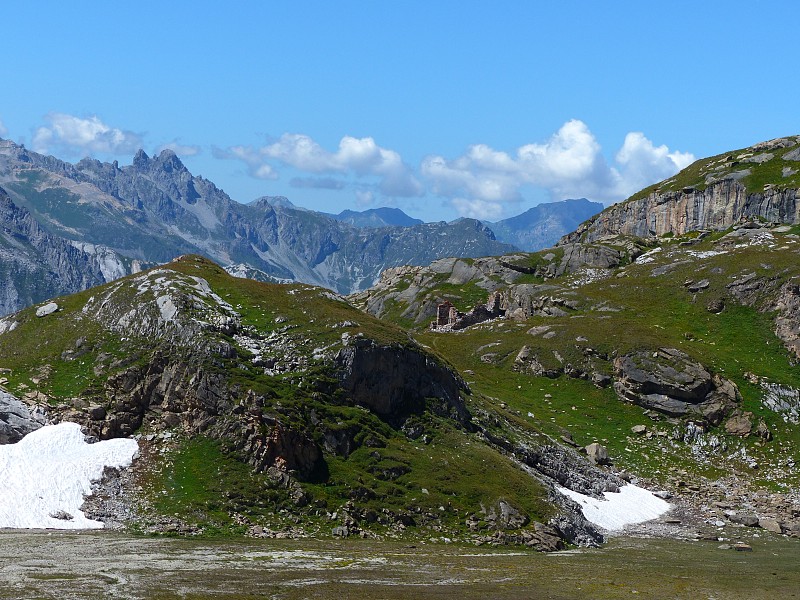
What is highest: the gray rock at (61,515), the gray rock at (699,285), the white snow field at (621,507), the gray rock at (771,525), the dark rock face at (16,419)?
the gray rock at (699,285)

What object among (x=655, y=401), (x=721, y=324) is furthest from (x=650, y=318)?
(x=655, y=401)

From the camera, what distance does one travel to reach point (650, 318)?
504ft

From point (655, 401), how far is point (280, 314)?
57.5 meters

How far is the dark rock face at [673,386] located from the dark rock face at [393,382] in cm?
4013

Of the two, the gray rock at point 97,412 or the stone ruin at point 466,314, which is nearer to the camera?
the gray rock at point 97,412

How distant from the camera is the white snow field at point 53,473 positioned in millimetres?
67938

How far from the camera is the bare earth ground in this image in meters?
51.2

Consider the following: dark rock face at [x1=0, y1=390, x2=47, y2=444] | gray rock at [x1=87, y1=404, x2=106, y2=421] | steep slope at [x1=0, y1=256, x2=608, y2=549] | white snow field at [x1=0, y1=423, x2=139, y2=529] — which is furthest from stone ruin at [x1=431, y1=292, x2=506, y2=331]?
dark rock face at [x1=0, y1=390, x2=47, y2=444]

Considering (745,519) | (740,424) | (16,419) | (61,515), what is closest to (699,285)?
(740,424)

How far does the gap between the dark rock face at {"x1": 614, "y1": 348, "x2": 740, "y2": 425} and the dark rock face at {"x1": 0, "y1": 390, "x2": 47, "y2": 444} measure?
8164 centimetres

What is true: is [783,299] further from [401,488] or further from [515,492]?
[401,488]

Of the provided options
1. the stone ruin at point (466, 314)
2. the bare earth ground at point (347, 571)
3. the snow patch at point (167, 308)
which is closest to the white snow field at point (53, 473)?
the bare earth ground at point (347, 571)

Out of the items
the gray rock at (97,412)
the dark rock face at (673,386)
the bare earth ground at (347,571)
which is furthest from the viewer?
the dark rock face at (673,386)

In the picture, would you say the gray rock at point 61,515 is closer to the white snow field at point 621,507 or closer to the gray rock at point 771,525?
the white snow field at point 621,507
